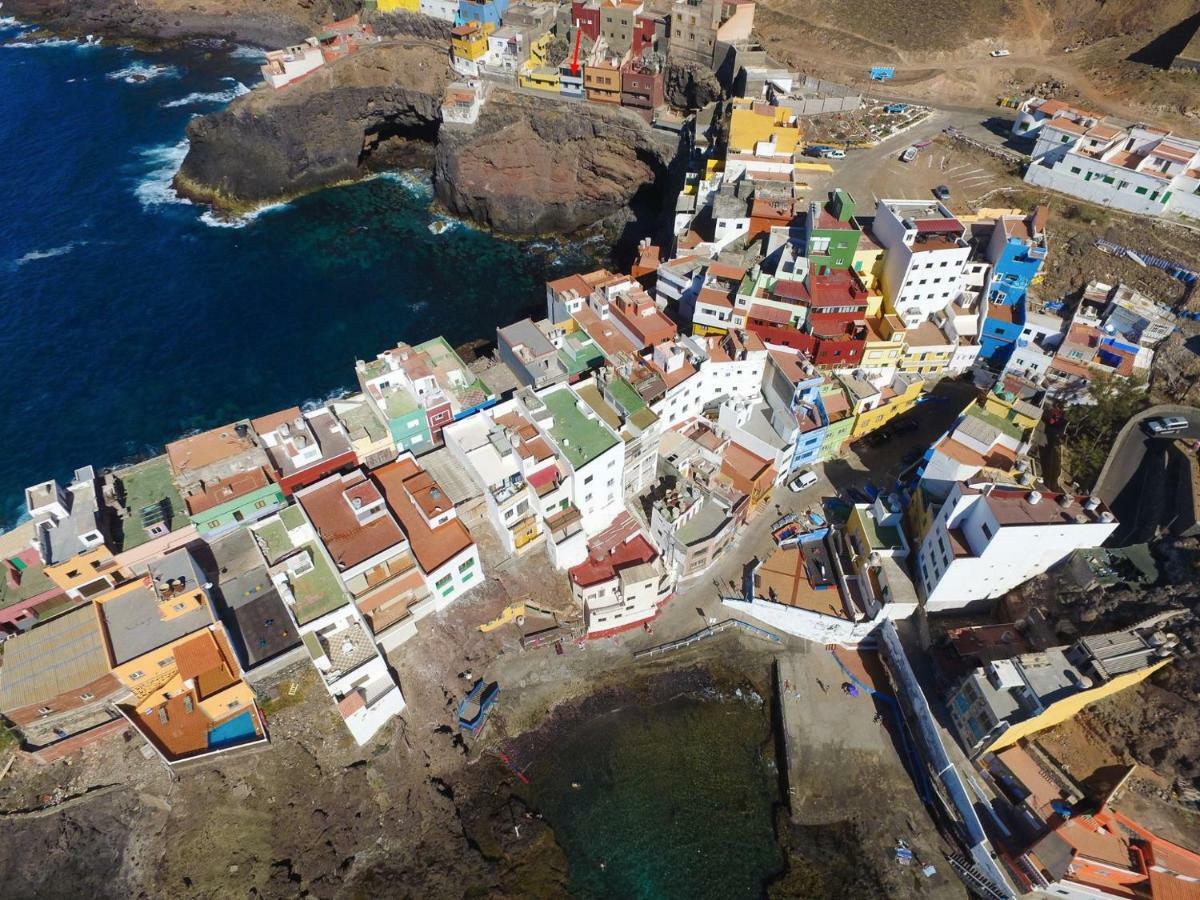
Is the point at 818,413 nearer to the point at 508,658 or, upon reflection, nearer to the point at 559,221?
the point at 508,658

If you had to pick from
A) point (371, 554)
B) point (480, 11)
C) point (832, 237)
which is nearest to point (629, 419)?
point (371, 554)

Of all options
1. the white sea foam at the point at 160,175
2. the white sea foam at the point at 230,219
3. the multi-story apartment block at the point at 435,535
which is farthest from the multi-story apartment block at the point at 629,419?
the white sea foam at the point at 160,175

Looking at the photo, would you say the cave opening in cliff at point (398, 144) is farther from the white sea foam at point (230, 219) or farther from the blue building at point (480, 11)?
the white sea foam at point (230, 219)

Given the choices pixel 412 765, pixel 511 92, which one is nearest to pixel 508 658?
pixel 412 765

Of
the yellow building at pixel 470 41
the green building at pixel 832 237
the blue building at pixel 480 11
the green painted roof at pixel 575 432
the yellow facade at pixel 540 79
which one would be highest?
the blue building at pixel 480 11

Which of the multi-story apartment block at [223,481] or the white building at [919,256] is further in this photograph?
the white building at [919,256]

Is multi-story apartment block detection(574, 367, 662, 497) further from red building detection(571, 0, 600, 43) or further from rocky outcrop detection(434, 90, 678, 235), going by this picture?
red building detection(571, 0, 600, 43)
